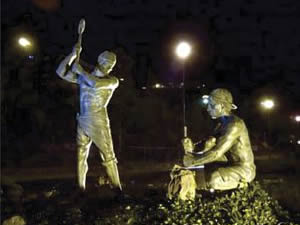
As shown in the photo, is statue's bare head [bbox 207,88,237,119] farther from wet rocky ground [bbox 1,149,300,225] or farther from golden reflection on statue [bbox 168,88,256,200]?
wet rocky ground [bbox 1,149,300,225]

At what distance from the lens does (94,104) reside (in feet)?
29.0

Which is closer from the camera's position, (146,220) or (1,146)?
(146,220)

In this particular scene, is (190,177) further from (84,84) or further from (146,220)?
(84,84)

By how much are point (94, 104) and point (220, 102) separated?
2.39 m

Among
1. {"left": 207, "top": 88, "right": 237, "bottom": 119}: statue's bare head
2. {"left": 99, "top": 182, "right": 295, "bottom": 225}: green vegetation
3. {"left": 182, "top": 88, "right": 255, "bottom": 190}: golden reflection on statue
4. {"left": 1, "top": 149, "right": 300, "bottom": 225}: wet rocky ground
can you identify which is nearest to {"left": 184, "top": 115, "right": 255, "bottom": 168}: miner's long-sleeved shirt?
{"left": 182, "top": 88, "right": 255, "bottom": 190}: golden reflection on statue

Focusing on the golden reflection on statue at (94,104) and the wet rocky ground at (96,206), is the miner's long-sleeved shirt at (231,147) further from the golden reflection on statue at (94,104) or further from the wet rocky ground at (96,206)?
the golden reflection on statue at (94,104)

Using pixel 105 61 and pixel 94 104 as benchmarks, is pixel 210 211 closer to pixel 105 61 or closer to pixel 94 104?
pixel 94 104

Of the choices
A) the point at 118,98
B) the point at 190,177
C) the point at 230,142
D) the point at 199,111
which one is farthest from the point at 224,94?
the point at 199,111

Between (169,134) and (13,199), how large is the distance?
17411 millimetres

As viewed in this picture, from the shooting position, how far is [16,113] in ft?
76.3

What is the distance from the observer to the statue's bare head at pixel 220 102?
7.53m

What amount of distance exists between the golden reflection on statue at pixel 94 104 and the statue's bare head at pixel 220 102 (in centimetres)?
201

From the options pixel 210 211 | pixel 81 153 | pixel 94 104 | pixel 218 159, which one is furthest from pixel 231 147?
pixel 81 153

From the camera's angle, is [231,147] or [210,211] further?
[231,147]
